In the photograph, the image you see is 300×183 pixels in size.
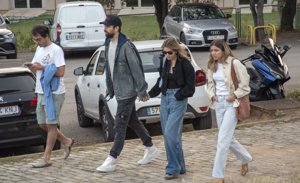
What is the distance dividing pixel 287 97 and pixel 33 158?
5779 mm

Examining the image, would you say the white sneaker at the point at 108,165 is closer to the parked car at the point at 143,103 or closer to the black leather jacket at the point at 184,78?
the black leather jacket at the point at 184,78

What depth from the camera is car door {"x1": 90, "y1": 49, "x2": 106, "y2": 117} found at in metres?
10.8

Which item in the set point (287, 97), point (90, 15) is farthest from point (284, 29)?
point (287, 97)

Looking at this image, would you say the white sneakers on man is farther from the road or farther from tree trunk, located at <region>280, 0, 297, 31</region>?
tree trunk, located at <region>280, 0, 297, 31</region>

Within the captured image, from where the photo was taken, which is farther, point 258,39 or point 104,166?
point 258,39

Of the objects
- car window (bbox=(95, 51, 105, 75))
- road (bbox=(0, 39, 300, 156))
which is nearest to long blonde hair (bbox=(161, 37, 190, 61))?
car window (bbox=(95, 51, 105, 75))

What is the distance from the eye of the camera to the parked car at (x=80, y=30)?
22.7m

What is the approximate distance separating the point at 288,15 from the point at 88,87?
21.0 metres

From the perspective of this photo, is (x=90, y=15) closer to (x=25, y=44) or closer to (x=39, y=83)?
(x=25, y=44)

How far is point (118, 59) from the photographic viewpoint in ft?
25.3

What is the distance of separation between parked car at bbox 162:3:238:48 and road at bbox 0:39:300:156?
1.62ft

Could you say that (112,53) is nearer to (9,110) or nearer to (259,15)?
(9,110)

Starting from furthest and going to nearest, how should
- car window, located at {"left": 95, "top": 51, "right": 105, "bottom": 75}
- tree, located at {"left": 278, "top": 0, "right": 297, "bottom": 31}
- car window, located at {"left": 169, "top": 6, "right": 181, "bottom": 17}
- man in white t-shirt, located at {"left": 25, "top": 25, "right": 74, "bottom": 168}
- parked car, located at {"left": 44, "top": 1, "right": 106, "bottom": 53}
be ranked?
tree, located at {"left": 278, "top": 0, "right": 297, "bottom": 31} < car window, located at {"left": 169, "top": 6, "right": 181, "bottom": 17} < parked car, located at {"left": 44, "top": 1, "right": 106, "bottom": 53} < car window, located at {"left": 95, "top": 51, "right": 105, "bottom": 75} < man in white t-shirt, located at {"left": 25, "top": 25, "right": 74, "bottom": 168}

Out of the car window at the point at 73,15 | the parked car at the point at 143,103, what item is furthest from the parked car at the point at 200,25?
the parked car at the point at 143,103
